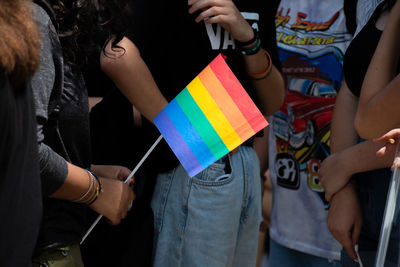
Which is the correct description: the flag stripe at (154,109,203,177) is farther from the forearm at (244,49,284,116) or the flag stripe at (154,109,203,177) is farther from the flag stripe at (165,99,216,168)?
the forearm at (244,49,284,116)

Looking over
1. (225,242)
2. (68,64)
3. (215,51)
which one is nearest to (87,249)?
(225,242)

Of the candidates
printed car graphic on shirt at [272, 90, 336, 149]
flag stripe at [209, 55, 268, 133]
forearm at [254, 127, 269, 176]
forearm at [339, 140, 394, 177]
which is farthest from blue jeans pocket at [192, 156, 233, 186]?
forearm at [254, 127, 269, 176]

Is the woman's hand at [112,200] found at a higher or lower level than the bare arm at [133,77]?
lower

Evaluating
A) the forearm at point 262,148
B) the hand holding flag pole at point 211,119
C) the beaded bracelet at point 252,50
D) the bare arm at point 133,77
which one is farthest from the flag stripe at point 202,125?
the forearm at point 262,148

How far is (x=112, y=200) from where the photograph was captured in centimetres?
151

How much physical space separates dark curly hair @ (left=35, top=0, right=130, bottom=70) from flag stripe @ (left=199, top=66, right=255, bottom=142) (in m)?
0.30

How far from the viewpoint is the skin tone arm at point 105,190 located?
135cm

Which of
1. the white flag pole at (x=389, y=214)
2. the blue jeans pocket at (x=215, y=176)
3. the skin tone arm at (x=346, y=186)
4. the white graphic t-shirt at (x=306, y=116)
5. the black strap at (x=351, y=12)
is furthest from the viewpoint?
the white graphic t-shirt at (x=306, y=116)

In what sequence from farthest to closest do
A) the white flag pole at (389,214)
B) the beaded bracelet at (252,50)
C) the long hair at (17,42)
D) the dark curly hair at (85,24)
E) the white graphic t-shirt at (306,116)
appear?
the white graphic t-shirt at (306,116), the beaded bracelet at (252,50), the dark curly hair at (85,24), the white flag pole at (389,214), the long hair at (17,42)

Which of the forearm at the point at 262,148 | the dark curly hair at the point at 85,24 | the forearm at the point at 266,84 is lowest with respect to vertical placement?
the forearm at the point at 262,148

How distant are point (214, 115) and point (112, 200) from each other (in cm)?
37

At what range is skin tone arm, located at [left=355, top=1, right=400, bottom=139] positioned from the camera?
4.87 feet

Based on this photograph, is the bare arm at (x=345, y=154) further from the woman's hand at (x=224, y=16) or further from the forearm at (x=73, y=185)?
the forearm at (x=73, y=185)

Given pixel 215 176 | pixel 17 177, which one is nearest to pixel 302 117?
pixel 215 176
